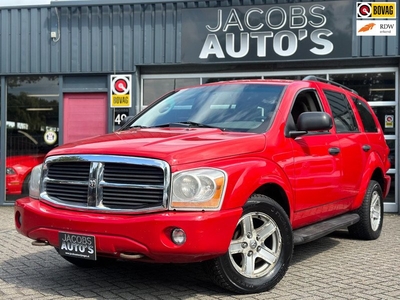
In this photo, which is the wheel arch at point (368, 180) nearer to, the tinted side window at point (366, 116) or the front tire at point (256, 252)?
the tinted side window at point (366, 116)

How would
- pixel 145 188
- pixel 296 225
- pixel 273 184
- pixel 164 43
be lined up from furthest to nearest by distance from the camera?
1. pixel 164 43
2. pixel 296 225
3. pixel 273 184
4. pixel 145 188

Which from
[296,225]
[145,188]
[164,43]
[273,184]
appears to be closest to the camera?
[145,188]

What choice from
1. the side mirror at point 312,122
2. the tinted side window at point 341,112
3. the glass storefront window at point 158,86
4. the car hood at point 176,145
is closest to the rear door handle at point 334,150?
the tinted side window at point 341,112

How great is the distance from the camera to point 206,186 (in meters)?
4.07

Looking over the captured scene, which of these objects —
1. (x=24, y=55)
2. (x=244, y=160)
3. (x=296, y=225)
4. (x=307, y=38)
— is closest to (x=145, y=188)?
(x=244, y=160)

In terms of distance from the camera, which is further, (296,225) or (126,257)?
(296,225)

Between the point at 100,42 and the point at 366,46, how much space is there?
18.2ft

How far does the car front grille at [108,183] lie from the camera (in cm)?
408

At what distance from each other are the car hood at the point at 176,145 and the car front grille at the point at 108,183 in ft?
0.23

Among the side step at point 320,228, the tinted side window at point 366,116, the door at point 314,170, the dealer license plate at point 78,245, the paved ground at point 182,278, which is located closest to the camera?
the dealer license plate at point 78,245

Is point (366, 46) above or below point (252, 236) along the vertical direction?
above

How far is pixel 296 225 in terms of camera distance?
5.29 metres

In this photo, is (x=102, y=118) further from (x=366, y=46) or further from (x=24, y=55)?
(x=366, y=46)

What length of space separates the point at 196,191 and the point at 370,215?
3889mm
